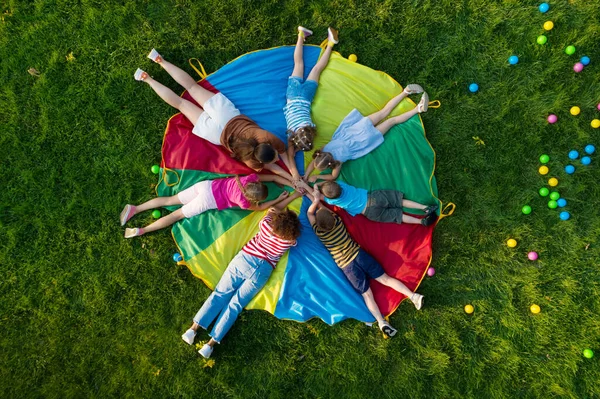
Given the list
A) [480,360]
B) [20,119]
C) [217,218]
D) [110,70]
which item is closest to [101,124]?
[110,70]

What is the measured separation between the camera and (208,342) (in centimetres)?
414

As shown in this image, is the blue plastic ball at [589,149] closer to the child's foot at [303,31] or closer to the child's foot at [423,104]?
the child's foot at [423,104]

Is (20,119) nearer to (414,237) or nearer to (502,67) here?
(414,237)

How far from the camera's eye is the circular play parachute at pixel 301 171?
13.3 feet

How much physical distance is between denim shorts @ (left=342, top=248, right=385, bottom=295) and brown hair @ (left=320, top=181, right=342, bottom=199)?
0.67 metres

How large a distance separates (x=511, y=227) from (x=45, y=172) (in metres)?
5.15

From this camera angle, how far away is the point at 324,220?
3.68m

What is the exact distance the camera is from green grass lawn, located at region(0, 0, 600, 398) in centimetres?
402

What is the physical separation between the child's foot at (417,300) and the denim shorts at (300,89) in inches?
90.5

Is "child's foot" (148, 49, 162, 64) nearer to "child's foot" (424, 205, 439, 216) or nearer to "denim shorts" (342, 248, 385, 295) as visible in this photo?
"denim shorts" (342, 248, 385, 295)

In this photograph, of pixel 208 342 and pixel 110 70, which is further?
pixel 110 70

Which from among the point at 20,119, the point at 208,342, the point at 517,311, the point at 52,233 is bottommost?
the point at 208,342

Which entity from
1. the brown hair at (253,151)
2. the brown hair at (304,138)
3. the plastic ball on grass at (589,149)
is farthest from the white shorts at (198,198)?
the plastic ball on grass at (589,149)

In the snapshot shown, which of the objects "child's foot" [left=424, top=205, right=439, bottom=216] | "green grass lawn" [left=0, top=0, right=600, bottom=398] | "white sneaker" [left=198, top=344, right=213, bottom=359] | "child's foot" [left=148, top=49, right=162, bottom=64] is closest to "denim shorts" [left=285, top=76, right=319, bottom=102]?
"green grass lawn" [left=0, top=0, right=600, bottom=398]
